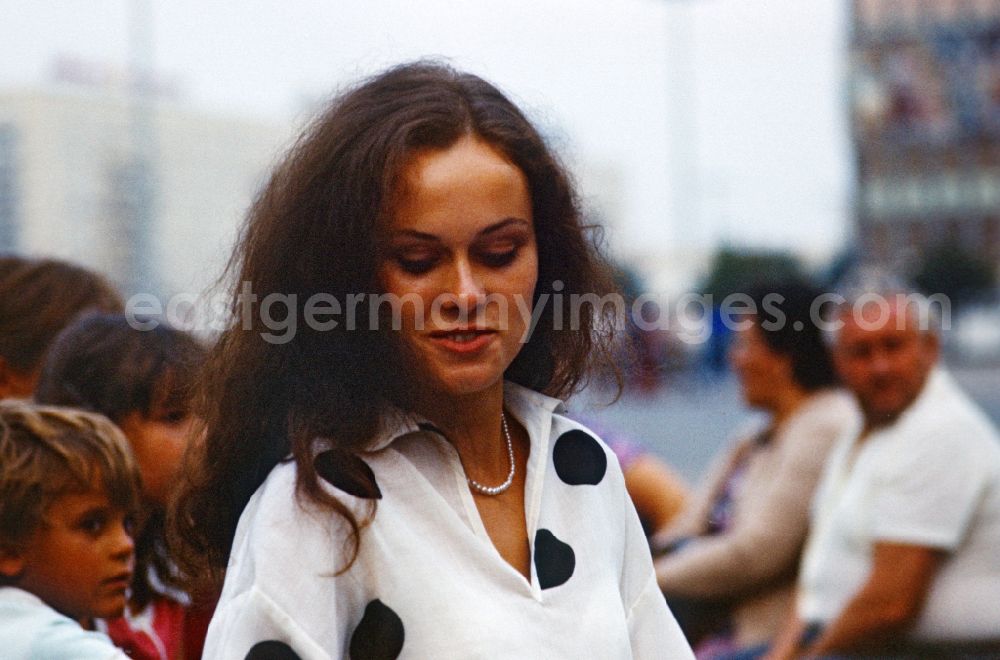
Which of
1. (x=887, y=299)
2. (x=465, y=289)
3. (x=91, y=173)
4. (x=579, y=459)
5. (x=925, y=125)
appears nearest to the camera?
(x=465, y=289)

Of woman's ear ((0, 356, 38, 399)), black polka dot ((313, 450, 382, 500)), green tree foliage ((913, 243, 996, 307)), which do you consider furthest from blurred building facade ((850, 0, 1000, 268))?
black polka dot ((313, 450, 382, 500))

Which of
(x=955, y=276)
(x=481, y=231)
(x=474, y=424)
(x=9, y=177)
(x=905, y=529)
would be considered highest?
(x=481, y=231)

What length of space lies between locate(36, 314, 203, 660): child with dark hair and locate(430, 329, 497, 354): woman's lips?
693mm

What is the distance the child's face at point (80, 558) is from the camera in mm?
1751

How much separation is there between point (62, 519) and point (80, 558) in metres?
0.06

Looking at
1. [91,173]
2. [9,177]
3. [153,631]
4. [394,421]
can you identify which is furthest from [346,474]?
[9,177]

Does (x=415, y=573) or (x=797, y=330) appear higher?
(x=415, y=573)

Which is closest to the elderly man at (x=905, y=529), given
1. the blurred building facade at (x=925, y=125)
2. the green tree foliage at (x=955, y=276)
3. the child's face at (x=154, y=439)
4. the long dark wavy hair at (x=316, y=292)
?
the child's face at (x=154, y=439)

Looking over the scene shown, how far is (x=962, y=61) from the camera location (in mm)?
62281

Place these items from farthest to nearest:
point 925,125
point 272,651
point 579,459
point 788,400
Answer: point 925,125
point 788,400
point 579,459
point 272,651

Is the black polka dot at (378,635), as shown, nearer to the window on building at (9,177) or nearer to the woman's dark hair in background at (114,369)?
the woman's dark hair in background at (114,369)

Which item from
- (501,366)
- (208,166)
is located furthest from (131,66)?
(501,366)

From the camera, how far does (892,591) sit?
3375mm

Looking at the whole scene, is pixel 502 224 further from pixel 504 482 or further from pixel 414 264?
pixel 504 482
